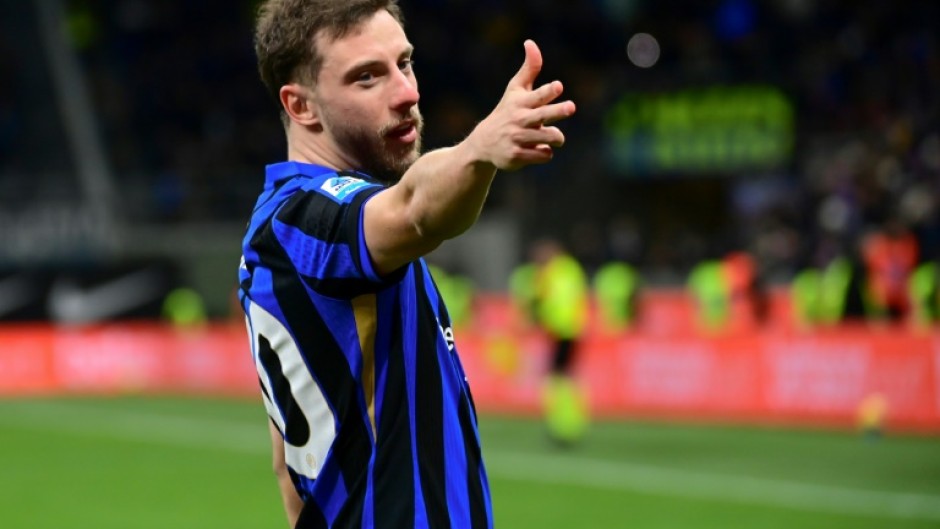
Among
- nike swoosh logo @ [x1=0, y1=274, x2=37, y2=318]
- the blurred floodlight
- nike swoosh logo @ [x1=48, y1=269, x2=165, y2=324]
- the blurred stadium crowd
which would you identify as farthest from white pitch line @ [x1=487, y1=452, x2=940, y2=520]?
the blurred floodlight

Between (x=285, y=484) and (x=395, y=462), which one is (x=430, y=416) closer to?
(x=395, y=462)

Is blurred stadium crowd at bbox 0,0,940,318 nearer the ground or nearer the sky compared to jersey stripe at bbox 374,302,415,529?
nearer the sky

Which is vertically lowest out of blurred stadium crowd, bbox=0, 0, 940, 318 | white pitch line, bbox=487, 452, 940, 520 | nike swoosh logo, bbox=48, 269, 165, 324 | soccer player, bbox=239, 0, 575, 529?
white pitch line, bbox=487, 452, 940, 520

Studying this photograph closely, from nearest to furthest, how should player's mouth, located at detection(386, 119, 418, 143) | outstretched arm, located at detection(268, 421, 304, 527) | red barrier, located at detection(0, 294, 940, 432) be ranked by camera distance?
player's mouth, located at detection(386, 119, 418, 143)
outstretched arm, located at detection(268, 421, 304, 527)
red barrier, located at detection(0, 294, 940, 432)

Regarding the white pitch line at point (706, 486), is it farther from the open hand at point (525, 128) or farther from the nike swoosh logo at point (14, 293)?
the nike swoosh logo at point (14, 293)

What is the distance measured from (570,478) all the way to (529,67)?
35.6 feet

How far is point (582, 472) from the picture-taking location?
13.5m

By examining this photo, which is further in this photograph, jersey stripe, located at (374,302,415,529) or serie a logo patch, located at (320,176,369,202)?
jersey stripe, located at (374,302,415,529)

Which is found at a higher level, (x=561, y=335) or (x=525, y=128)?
(x=561, y=335)

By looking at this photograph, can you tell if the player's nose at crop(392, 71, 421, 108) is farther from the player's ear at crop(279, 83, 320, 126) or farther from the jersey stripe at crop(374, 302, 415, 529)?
the jersey stripe at crop(374, 302, 415, 529)

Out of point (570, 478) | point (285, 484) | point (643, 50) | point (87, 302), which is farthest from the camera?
point (643, 50)

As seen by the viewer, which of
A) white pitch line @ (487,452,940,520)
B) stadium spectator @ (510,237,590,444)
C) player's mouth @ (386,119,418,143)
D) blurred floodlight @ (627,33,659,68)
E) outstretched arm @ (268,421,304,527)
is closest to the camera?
player's mouth @ (386,119,418,143)

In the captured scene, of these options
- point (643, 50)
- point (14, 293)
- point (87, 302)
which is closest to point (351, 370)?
point (87, 302)

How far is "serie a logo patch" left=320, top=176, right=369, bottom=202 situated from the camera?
2807 mm
